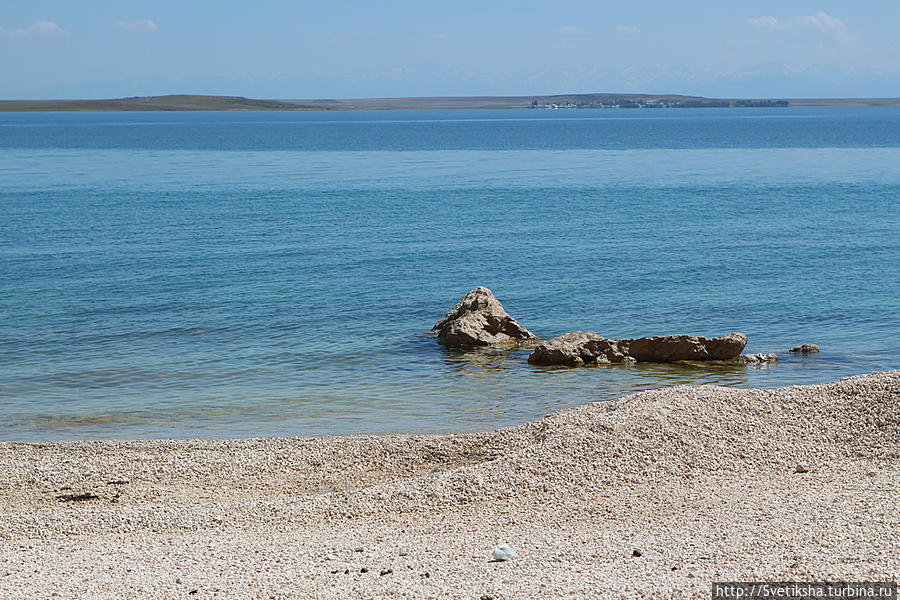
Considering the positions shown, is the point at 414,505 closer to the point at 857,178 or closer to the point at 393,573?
the point at 393,573

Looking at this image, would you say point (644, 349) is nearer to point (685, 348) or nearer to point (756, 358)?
point (685, 348)

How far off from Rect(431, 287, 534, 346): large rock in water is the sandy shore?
7653mm

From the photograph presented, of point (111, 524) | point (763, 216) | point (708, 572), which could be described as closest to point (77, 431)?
point (111, 524)

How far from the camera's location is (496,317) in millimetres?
24953

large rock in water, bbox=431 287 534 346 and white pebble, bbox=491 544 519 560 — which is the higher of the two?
white pebble, bbox=491 544 519 560

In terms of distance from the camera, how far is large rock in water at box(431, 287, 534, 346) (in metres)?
24.3

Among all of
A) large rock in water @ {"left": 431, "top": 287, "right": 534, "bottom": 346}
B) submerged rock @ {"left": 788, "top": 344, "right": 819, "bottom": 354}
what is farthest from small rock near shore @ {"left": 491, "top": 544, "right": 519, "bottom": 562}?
submerged rock @ {"left": 788, "top": 344, "right": 819, "bottom": 354}

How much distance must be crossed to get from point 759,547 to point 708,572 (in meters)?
1.19

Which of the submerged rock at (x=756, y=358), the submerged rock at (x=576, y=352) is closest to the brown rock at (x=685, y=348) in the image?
the submerged rock at (x=756, y=358)

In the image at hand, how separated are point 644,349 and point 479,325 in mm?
4273

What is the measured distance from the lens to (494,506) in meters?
12.6

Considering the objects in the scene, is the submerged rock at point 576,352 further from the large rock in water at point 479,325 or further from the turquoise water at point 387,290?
the large rock in water at point 479,325

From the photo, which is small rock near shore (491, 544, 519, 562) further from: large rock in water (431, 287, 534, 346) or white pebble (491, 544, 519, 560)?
large rock in water (431, 287, 534, 346)

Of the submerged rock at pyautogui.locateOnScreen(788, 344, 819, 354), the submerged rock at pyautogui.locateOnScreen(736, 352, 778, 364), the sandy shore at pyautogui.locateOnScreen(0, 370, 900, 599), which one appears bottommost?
the submerged rock at pyautogui.locateOnScreen(736, 352, 778, 364)
